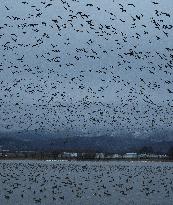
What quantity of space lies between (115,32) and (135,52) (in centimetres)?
218

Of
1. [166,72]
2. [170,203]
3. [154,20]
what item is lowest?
[170,203]

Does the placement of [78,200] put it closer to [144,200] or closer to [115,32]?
[144,200]

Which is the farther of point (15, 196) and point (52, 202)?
point (15, 196)

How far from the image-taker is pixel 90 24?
3303 cm

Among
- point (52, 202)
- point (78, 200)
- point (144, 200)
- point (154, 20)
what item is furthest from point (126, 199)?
point (154, 20)

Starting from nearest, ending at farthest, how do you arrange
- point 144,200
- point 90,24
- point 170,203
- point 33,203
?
point 90,24, point 33,203, point 170,203, point 144,200

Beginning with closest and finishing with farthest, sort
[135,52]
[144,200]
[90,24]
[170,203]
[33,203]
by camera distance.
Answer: [90,24] → [135,52] → [33,203] → [170,203] → [144,200]

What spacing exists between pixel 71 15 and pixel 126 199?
4377 centimetres

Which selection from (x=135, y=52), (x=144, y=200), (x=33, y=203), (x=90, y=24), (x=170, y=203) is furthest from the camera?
(x=144, y=200)

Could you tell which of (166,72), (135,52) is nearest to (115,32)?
(135,52)

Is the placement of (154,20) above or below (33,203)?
above

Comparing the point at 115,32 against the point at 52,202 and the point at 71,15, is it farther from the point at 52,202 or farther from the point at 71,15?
the point at 52,202

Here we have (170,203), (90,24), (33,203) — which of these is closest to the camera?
(90,24)

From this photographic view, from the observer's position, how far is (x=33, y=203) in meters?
63.3
